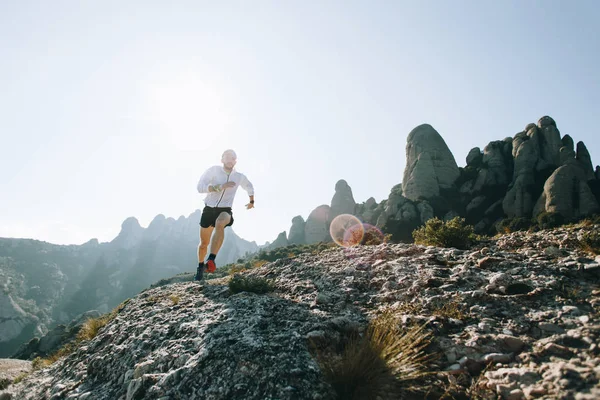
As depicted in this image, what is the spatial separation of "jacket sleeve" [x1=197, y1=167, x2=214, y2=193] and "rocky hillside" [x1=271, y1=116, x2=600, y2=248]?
146 feet

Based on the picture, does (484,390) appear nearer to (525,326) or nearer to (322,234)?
(525,326)

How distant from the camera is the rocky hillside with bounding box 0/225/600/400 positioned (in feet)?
8.67

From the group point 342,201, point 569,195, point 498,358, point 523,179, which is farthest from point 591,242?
point 342,201

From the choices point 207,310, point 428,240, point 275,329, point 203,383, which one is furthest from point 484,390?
point 428,240

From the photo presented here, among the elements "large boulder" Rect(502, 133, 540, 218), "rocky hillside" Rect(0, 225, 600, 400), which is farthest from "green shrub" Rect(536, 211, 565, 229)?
"rocky hillside" Rect(0, 225, 600, 400)

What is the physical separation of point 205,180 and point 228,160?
0.89 meters

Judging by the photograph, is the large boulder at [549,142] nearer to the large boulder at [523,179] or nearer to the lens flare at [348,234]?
the large boulder at [523,179]

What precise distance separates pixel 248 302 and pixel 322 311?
1.40 metres

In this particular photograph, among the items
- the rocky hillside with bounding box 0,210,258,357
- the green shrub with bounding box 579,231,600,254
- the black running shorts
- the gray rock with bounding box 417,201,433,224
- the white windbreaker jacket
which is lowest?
the rocky hillside with bounding box 0,210,258,357

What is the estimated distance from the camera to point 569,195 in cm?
4122

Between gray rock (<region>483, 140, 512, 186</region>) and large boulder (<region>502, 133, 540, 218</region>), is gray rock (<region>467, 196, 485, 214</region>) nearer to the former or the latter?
gray rock (<region>483, 140, 512, 186</region>)

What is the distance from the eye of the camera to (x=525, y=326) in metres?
3.18

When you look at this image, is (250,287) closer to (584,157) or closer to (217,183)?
(217,183)

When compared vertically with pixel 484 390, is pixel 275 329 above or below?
above
